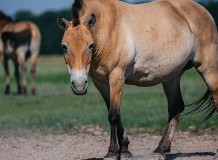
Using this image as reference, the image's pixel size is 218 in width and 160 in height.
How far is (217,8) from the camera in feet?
40.0

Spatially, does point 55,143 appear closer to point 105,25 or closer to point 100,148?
point 100,148

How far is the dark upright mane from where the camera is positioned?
780 centimetres

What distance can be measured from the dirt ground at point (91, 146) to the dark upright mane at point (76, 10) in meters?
2.11

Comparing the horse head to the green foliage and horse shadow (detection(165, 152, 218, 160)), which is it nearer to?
horse shadow (detection(165, 152, 218, 160))

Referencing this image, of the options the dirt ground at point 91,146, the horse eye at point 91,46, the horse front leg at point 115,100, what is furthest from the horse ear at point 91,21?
the dirt ground at point 91,146

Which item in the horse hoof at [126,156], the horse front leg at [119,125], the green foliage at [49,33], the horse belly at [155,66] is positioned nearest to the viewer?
the horse front leg at [119,125]

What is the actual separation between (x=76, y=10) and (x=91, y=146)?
124 inches

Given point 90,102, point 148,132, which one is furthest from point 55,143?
point 90,102

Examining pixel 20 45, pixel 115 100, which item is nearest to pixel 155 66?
pixel 115 100

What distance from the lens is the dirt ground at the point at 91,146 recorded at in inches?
366

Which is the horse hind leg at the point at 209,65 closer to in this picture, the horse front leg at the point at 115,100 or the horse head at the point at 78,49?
the horse front leg at the point at 115,100

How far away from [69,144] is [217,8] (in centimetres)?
380

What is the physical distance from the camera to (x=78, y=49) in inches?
297

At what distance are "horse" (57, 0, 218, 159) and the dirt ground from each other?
0.62 m
